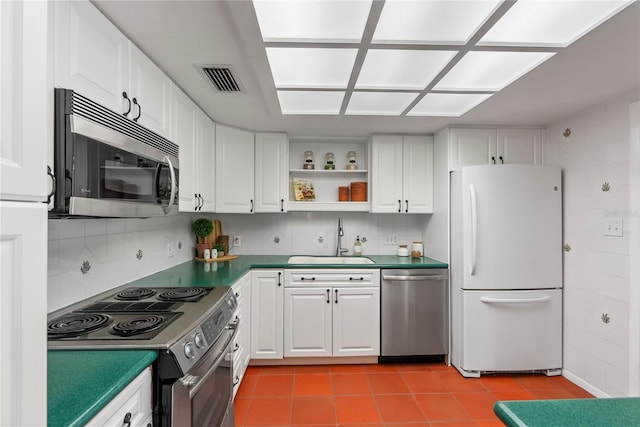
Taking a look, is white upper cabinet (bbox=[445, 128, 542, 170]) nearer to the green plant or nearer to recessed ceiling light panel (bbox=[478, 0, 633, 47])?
recessed ceiling light panel (bbox=[478, 0, 633, 47])

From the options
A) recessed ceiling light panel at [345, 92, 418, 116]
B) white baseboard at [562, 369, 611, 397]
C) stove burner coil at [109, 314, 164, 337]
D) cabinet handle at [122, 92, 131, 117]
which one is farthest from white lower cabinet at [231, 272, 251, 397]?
white baseboard at [562, 369, 611, 397]

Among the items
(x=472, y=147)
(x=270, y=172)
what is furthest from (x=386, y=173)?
(x=270, y=172)

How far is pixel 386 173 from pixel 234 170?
1543mm

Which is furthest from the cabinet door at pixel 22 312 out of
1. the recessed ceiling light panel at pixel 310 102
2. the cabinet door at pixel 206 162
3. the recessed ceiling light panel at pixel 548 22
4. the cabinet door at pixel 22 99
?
the cabinet door at pixel 206 162

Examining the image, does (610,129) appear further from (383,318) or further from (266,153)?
(266,153)

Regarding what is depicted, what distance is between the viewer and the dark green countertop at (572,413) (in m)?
0.73

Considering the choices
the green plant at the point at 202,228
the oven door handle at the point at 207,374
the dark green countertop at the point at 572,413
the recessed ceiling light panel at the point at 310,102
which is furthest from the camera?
the green plant at the point at 202,228

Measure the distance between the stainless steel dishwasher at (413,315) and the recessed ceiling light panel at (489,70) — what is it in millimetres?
1611

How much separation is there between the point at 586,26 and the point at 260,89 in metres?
1.75

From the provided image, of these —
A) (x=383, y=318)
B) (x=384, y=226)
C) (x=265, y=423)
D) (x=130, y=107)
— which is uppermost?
(x=130, y=107)

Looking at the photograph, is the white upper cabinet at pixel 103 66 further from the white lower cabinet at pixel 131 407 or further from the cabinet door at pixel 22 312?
the white lower cabinet at pixel 131 407

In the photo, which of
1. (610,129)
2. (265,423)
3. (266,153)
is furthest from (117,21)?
(610,129)

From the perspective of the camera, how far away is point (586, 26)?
1.40m

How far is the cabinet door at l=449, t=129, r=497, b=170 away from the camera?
2.84 metres
